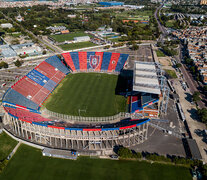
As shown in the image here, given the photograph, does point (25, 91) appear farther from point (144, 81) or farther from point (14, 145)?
point (144, 81)

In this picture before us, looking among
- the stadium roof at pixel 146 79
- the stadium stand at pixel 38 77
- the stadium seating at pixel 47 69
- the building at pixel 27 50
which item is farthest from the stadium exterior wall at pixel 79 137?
the building at pixel 27 50

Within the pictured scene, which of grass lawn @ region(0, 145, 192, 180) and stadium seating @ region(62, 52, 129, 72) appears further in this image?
stadium seating @ region(62, 52, 129, 72)

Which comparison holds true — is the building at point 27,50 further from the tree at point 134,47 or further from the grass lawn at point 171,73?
the grass lawn at point 171,73

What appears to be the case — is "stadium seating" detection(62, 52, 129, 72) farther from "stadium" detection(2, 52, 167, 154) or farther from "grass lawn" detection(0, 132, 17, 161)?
"grass lawn" detection(0, 132, 17, 161)

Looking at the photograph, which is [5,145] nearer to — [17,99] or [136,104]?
[17,99]

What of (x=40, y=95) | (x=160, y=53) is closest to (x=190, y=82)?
(x=160, y=53)

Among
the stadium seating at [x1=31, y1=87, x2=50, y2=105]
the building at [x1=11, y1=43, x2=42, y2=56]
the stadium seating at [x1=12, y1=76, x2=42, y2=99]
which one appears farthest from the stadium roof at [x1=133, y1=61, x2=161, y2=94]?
the building at [x1=11, y1=43, x2=42, y2=56]

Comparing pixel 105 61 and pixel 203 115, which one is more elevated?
pixel 203 115
